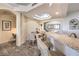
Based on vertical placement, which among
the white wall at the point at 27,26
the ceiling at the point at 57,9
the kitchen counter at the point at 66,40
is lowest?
the kitchen counter at the point at 66,40

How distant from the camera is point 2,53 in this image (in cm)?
165

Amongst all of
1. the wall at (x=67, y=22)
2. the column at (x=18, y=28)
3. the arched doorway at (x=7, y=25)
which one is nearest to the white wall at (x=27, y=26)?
the column at (x=18, y=28)

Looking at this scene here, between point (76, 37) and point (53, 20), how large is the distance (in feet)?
1.36

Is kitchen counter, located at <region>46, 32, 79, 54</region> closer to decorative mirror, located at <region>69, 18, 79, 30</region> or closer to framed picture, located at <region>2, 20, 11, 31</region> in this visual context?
decorative mirror, located at <region>69, 18, 79, 30</region>

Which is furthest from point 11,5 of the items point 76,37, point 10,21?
point 76,37

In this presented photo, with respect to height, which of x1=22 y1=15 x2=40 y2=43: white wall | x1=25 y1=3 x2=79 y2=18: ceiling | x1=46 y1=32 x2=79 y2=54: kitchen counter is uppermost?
x1=25 y1=3 x2=79 y2=18: ceiling

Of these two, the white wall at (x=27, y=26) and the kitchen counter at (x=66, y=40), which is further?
the white wall at (x=27, y=26)

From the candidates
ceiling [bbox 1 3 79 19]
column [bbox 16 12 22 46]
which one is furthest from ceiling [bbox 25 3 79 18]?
column [bbox 16 12 22 46]

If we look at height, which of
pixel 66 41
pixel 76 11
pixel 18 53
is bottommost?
pixel 18 53

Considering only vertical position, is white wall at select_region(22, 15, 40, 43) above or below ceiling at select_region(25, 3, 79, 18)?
below

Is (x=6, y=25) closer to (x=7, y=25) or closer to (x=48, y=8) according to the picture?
(x=7, y=25)

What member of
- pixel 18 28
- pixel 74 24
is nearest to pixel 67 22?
pixel 74 24

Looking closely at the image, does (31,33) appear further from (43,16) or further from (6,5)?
(6,5)

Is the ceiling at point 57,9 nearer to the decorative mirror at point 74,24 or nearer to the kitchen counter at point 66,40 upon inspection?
the decorative mirror at point 74,24
